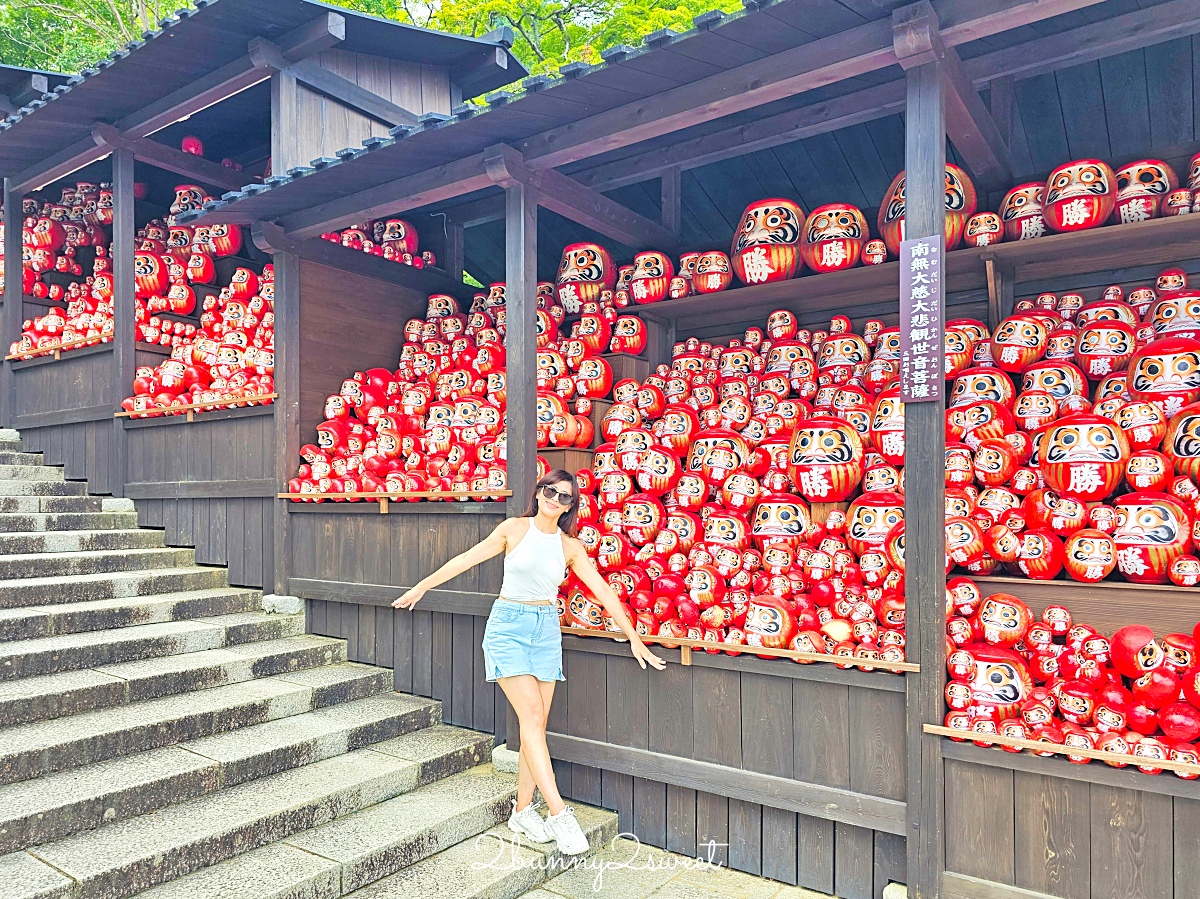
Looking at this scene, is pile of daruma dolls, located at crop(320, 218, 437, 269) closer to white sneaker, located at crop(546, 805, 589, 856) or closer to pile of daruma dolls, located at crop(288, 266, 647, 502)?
pile of daruma dolls, located at crop(288, 266, 647, 502)

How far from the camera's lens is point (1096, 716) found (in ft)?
10.7

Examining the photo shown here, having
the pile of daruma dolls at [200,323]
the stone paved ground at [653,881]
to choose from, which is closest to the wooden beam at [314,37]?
the pile of daruma dolls at [200,323]

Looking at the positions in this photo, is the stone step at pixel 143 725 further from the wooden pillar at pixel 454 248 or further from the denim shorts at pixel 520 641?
the wooden pillar at pixel 454 248

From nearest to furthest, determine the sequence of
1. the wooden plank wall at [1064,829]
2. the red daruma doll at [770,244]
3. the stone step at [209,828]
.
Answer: the wooden plank wall at [1064,829], the stone step at [209,828], the red daruma doll at [770,244]

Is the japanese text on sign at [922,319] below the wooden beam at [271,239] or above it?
below

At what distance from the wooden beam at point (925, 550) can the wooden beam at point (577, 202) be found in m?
2.20

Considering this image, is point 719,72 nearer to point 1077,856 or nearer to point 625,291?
point 625,291

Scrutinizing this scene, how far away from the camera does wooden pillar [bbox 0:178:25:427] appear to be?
8109mm

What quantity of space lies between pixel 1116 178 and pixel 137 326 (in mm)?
7473

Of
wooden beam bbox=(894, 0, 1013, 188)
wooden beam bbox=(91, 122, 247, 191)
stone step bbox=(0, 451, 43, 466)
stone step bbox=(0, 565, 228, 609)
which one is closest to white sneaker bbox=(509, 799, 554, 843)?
stone step bbox=(0, 565, 228, 609)

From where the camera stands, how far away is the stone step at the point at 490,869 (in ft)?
12.1

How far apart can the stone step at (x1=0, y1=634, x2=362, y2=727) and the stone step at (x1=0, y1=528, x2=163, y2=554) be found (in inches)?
65.9

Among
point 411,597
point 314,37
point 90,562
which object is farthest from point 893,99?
point 90,562

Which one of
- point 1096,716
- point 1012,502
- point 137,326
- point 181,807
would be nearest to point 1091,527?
point 1012,502
